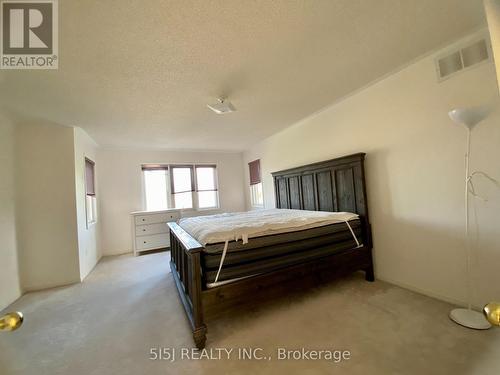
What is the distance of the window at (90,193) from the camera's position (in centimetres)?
370

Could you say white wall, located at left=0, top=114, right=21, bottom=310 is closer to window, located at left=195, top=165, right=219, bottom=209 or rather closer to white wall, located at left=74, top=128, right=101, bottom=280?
white wall, located at left=74, top=128, right=101, bottom=280

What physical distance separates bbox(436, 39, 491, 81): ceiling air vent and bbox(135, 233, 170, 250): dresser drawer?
5.06 m

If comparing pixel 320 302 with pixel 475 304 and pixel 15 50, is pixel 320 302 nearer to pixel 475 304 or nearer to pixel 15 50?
pixel 475 304

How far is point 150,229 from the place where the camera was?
4.57 m

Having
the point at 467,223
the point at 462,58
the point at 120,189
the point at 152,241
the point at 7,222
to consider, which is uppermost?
the point at 462,58

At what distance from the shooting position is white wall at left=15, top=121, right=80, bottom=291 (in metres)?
2.86

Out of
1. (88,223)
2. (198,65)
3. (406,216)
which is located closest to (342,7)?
(198,65)

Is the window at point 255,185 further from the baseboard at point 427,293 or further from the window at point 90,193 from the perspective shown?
the window at point 90,193

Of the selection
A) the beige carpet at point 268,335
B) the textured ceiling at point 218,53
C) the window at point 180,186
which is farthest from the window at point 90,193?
the beige carpet at point 268,335

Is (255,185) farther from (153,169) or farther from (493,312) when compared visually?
(493,312)

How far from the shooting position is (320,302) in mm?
2146

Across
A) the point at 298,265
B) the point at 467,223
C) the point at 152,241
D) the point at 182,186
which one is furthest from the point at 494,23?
the point at 182,186

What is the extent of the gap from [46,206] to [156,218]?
191 centimetres

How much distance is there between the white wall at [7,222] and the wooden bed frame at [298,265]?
1.87 meters
